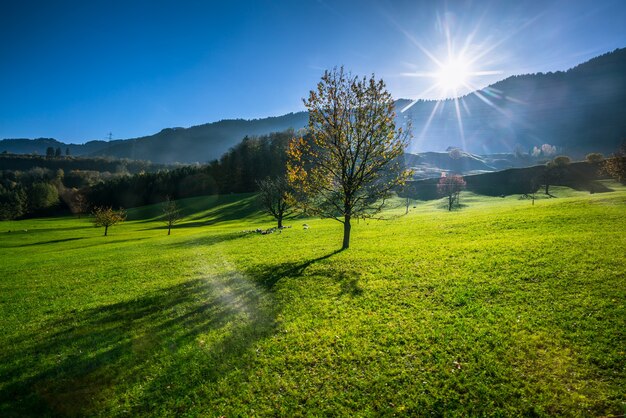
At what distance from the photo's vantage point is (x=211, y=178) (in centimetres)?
14425

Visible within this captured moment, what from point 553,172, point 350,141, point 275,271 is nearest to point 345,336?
point 275,271

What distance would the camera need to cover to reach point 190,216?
10150 cm

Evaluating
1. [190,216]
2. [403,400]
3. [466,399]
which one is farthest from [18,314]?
[190,216]

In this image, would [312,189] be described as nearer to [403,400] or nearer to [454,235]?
[454,235]

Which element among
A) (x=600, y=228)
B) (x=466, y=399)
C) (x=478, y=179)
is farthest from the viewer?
(x=478, y=179)

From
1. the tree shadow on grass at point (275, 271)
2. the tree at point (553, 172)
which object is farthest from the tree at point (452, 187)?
the tree shadow on grass at point (275, 271)

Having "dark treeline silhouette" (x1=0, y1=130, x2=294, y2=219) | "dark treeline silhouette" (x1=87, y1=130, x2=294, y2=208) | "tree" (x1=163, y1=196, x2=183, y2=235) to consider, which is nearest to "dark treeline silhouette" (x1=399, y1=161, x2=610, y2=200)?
"dark treeline silhouette" (x1=87, y1=130, x2=294, y2=208)

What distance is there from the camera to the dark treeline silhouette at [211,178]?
140m

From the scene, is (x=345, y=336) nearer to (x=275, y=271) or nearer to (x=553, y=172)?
(x=275, y=271)

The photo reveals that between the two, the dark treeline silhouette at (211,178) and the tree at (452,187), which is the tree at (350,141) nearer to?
the tree at (452,187)

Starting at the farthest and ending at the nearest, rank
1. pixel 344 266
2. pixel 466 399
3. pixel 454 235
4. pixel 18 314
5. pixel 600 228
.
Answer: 1. pixel 454 235
2. pixel 600 228
3. pixel 344 266
4. pixel 18 314
5. pixel 466 399

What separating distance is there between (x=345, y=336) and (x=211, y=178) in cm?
14306

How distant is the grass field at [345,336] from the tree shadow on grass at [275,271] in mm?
224

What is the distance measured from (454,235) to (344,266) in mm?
14208
